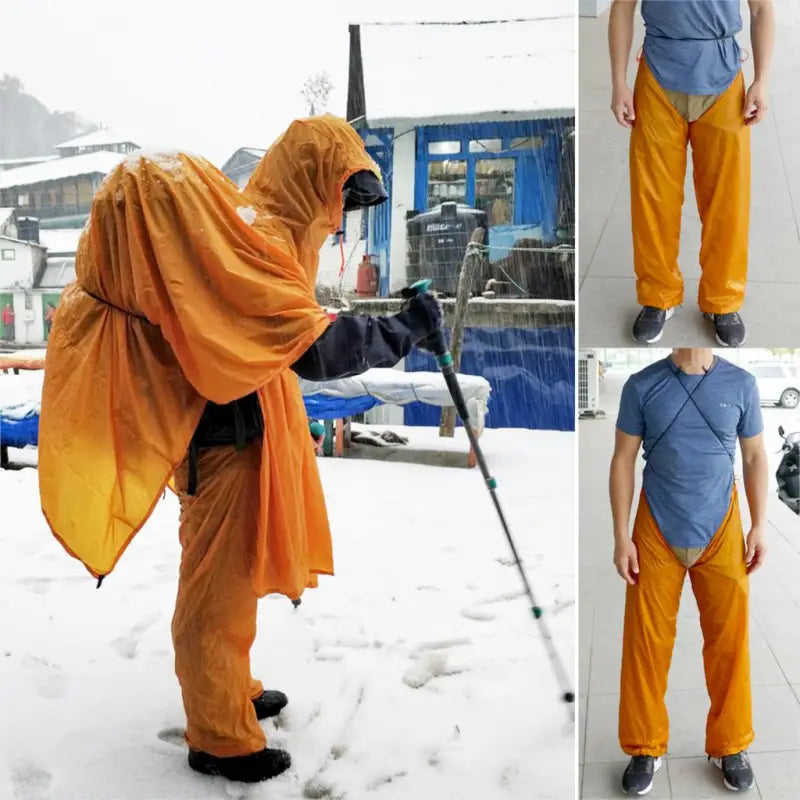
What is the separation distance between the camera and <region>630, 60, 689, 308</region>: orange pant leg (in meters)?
1.36

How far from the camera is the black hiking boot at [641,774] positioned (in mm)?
1558

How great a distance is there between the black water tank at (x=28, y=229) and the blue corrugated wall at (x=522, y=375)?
0.84 meters

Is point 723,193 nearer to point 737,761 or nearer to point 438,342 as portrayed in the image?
point 438,342

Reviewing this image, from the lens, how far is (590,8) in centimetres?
159

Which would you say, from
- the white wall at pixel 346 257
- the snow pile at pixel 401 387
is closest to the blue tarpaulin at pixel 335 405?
the snow pile at pixel 401 387

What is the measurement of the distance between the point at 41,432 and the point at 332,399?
0.54 metres

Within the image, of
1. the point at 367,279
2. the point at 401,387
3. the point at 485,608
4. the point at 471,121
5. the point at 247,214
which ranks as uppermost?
the point at 471,121

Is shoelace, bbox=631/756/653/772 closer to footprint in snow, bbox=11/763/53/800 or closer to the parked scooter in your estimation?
the parked scooter

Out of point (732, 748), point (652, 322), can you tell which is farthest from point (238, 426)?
point (732, 748)

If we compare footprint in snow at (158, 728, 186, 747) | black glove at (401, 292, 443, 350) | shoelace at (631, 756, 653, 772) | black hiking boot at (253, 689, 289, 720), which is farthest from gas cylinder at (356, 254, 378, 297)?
shoelace at (631, 756, 653, 772)

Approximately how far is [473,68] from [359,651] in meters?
1.24

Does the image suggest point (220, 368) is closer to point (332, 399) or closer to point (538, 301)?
point (332, 399)

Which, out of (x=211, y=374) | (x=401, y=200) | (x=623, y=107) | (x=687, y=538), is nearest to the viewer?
(x=211, y=374)

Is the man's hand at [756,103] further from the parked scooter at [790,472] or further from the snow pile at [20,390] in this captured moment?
the snow pile at [20,390]
